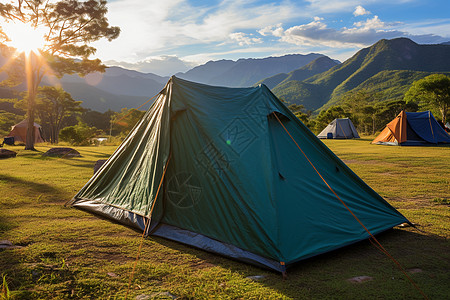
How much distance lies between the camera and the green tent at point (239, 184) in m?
3.47

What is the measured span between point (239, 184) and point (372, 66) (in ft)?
498

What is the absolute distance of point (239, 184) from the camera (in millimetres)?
3781

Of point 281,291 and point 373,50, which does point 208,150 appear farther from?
point 373,50

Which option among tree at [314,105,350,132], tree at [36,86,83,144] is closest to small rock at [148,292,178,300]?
tree at [36,86,83,144]

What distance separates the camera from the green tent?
11.4 feet

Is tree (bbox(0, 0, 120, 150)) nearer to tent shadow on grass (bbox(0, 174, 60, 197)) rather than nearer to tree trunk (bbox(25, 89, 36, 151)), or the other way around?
tree trunk (bbox(25, 89, 36, 151))

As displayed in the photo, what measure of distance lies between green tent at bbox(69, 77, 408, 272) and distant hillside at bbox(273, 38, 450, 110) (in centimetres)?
12747

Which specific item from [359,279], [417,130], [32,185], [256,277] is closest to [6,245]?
[256,277]

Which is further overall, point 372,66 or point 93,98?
point 93,98

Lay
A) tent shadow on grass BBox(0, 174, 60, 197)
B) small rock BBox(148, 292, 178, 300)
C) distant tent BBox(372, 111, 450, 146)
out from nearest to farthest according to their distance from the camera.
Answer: small rock BBox(148, 292, 178, 300) → tent shadow on grass BBox(0, 174, 60, 197) → distant tent BBox(372, 111, 450, 146)

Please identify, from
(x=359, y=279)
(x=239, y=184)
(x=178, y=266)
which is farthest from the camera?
(x=239, y=184)

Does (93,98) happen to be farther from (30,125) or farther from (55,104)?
(30,125)

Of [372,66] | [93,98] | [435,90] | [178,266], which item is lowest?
[178,266]

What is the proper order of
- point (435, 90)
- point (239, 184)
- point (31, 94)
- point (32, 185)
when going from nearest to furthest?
point (239, 184), point (32, 185), point (31, 94), point (435, 90)
